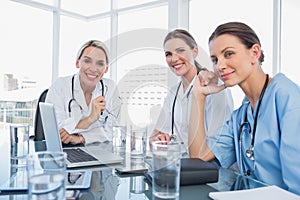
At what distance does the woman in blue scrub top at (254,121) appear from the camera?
0.96 metres

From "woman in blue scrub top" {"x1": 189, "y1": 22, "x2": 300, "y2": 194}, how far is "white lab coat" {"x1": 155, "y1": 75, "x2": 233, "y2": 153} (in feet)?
0.25

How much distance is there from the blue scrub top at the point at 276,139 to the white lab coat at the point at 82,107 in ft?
2.70

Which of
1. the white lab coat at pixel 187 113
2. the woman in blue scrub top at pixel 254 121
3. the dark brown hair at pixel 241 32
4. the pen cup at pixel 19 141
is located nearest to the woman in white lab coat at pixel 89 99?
the white lab coat at pixel 187 113

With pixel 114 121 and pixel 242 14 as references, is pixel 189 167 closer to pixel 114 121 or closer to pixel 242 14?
pixel 114 121

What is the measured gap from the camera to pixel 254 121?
109 cm

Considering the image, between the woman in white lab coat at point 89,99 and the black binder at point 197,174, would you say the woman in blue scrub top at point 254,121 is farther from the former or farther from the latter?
the woman in white lab coat at point 89,99

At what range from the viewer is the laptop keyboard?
3.58 feet

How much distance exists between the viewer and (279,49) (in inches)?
96.8

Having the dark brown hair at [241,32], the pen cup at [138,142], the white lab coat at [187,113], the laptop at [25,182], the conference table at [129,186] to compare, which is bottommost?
the conference table at [129,186]

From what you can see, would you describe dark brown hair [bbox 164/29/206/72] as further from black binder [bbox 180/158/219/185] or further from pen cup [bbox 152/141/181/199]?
pen cup [bbox 152/141/181/199]

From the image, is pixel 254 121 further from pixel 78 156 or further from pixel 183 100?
pixel 78 156

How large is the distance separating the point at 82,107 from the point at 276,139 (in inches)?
46.3

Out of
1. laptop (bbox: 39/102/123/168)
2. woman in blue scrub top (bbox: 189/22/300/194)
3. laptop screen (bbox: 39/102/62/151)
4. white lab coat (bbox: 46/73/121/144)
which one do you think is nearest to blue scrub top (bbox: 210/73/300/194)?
woman in blue scrub top (bbox: 189/22/300/194)

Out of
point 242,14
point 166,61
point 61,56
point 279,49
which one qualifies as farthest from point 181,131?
point 61,56
